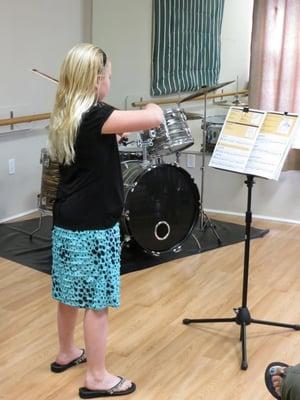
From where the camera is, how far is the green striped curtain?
5.16 m

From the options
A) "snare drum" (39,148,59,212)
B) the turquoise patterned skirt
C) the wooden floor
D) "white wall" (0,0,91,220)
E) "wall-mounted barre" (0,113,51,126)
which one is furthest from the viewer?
"white wall" (0,0,91,220)

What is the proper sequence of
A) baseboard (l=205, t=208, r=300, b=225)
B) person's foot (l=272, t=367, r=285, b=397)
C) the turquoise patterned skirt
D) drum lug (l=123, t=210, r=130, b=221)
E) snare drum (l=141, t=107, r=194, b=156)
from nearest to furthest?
person's foot (l=272, t=367, r=285, b=397) < the turquoise patterned skirt < drum lug (l=123, t=210, r=130, b=221) < snare drum (l=141, t=107, r=194, b=156) < baseboard (l=205, t=208, r=300, b=225)

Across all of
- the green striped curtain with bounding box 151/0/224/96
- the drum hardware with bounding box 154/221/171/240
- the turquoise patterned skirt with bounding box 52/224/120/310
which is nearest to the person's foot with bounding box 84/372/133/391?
the turquoise patterned skirt with bounding box 52/224/120/310

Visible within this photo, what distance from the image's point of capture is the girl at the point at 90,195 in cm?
217

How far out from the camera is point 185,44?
17.4ft

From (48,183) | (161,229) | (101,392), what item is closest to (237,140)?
(101,392)

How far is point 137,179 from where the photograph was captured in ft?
12.4

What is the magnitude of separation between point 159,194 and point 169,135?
0.40 metres

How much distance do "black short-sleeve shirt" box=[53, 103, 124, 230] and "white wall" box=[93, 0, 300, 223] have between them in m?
2.90

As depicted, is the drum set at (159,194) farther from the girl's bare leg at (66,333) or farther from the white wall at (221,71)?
the girl's bare leg at (66,333)

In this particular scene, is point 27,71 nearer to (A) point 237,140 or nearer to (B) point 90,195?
(A) point 237,140

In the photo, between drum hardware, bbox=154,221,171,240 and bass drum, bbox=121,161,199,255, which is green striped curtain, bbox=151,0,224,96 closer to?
bass drum, bbox=121,161,199,255

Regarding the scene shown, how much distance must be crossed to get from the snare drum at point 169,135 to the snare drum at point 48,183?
2.32 feet

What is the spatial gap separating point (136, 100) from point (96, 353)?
3523 mm
